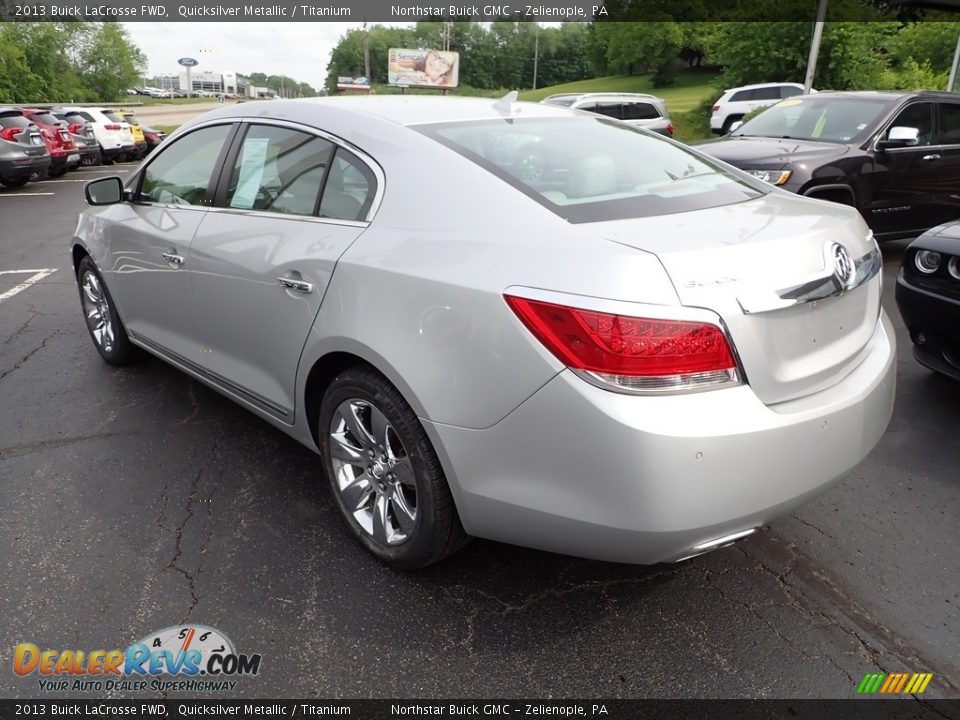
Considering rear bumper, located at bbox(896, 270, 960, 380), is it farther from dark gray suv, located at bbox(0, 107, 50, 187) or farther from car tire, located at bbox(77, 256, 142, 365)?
dark gray suv, located at bbox(0, 107, 50, 187)

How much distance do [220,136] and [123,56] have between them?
64.7 m

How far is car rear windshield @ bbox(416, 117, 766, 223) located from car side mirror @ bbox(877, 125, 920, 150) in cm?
456

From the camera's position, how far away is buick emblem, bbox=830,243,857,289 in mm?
2203

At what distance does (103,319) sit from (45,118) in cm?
1505

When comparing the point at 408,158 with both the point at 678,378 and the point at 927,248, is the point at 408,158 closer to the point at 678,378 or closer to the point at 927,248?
the point at 678,378

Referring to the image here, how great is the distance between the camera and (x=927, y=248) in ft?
12.8

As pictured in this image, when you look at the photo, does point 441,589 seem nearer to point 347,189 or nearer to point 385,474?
point 385,474

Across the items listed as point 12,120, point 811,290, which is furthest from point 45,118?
point 811,290

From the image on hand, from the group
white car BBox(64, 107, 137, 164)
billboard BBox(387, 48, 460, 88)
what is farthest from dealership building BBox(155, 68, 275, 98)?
white car BBox(64, 107, 137, 164)

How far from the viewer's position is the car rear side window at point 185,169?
3.39 m

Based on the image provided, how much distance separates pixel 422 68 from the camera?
66.9 metres

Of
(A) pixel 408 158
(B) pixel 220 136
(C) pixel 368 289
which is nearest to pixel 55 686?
(C) pixel 368 289

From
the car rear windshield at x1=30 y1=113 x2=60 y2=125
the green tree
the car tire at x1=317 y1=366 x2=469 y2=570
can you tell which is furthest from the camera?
the green tree

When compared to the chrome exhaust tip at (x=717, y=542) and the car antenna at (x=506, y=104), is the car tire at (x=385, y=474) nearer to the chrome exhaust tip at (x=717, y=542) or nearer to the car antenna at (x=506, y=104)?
the chrome exhaust tip at (x=717, y=542)
